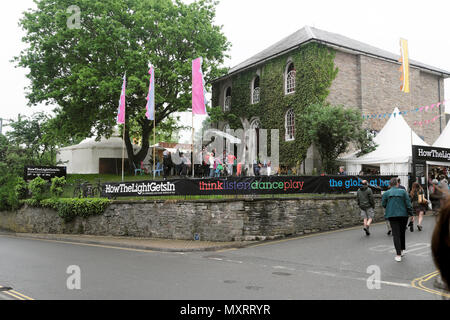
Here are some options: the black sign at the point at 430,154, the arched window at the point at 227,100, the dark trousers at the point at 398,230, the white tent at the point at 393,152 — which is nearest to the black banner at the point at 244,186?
the black sign at the point at 430,154

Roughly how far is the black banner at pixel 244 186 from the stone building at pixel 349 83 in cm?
916

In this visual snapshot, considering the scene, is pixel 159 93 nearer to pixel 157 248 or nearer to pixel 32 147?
pixel 32 147

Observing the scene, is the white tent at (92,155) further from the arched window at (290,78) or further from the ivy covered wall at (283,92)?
the arched window at (290,78)

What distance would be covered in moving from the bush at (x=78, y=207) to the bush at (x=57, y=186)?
52 cm

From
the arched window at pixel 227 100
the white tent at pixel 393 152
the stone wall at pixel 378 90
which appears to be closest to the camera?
the white tent at pixel 393 152

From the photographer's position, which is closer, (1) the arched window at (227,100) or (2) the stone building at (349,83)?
(2) the stone building at (349,83)

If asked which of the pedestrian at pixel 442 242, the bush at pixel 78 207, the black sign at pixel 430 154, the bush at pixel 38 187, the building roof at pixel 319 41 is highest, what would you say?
the building roof at pixel 319 41

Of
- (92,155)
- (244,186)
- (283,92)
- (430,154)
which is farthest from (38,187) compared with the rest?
(430,154)

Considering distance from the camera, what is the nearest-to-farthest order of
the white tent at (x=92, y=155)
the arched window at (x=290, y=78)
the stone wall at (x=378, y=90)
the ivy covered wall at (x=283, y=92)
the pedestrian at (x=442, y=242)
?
the pedestrian at (x=442, y=242) < the ivy covered wall at (x=283, y=92) < the stone wall at (x=378, y=90) < the arched window at (x=290, y=78) < the white tent at (x=92, y=155)

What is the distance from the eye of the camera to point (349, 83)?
28578 millimetres

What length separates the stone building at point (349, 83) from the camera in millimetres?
28094

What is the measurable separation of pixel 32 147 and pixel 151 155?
9.24 metres

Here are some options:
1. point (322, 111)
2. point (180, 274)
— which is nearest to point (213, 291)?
point (180, 274)

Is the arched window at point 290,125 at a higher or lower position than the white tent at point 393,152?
higher
